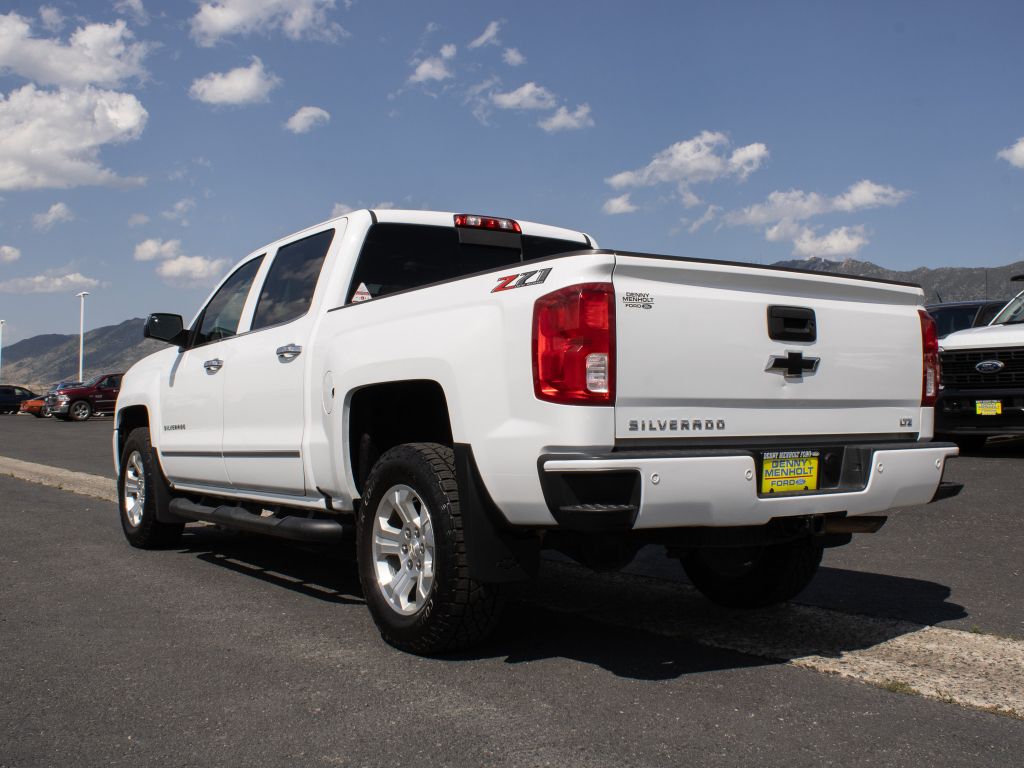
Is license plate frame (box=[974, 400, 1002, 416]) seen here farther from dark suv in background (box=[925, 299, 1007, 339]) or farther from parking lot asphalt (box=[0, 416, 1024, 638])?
dark suv in background (box=[925, 299, 1007, 339])

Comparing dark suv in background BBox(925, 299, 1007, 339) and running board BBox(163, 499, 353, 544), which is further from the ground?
dark suv in background BBox(925, 299, 1007, 339)

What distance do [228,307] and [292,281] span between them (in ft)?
3.15

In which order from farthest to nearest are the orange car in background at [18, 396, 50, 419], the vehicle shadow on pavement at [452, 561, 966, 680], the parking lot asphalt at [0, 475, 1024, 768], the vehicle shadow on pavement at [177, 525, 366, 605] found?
the orange car in background at [18, 396, 50, 419] → the vehicle shadow on pavement at [177, 525, 366, 605] → the vehicle shadow on pavement at [452, 561, 966, 680] → the parking lot asphalt at [0, 475, 1024, 768]

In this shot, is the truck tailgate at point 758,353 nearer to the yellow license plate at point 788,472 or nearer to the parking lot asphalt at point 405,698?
the yellow license plate at point 788,472

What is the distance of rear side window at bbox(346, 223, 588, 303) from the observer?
5398mm

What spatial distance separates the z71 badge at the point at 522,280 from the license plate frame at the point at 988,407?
9274 mm

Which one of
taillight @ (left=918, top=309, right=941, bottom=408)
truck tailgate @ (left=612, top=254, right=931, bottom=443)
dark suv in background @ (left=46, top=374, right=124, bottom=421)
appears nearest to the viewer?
truck tailgate @ (left=612, top=254, right=931, bottom=443)

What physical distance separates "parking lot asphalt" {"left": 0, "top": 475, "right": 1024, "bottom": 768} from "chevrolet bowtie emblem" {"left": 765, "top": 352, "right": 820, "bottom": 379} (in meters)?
1.18

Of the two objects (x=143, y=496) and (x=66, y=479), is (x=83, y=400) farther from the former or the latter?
(x=143, y=496)

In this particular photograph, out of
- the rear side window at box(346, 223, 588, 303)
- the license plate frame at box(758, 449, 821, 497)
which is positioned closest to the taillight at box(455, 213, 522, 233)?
the rear side window at box(346, 223, 588, 303)

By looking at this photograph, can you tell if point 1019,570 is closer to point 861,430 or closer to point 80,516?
point 861,430

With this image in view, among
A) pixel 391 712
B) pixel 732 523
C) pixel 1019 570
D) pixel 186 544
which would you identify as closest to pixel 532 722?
pixel 391 712

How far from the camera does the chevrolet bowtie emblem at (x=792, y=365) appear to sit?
4.03 metres

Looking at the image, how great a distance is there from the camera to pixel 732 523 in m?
3.75
